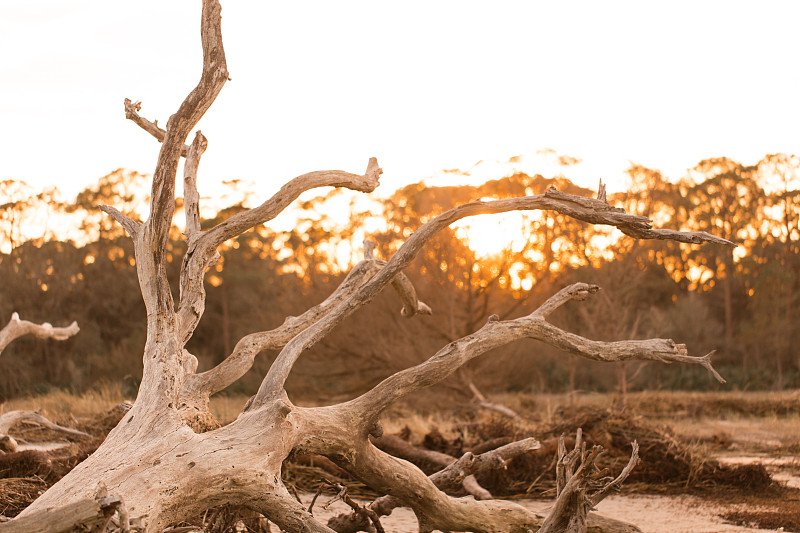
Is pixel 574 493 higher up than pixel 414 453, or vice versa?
pixel 574 493

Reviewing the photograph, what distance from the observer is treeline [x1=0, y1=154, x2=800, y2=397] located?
570 inches

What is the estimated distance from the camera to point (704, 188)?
25344 mm

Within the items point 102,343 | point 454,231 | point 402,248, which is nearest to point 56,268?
point 102,343

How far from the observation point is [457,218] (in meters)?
4.69

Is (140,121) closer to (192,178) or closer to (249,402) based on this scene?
(192,178)

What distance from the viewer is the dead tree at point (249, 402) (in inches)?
142

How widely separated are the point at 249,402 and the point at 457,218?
159cm

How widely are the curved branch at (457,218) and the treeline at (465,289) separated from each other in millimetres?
7893

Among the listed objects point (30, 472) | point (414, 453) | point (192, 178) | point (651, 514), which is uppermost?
point (192, 178)

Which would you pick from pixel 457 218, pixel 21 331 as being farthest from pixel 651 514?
pixel 21 331

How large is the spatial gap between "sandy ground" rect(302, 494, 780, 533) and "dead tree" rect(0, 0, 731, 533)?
1486 mm

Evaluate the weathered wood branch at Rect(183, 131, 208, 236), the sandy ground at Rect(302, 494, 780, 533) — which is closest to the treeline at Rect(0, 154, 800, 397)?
the sandy ground at Rect(302, 494, 780, 533)

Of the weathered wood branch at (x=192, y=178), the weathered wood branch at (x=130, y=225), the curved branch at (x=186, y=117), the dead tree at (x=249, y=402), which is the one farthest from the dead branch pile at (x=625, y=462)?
the curved branch at (x=186, y=117)

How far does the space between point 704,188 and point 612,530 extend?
890 inches
